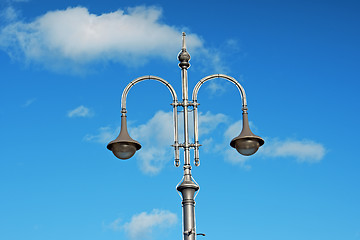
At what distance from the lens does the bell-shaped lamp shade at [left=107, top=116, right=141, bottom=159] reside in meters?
16.3

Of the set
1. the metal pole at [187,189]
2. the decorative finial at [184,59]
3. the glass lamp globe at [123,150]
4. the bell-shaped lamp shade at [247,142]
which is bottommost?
the metal pole at [187,189]

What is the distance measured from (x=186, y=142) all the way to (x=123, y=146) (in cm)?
138

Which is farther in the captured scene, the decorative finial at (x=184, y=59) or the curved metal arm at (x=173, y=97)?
the decorative finial at (x=184, y=59)

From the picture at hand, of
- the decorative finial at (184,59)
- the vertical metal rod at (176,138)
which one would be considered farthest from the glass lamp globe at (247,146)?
the decorative finial at (184,59)

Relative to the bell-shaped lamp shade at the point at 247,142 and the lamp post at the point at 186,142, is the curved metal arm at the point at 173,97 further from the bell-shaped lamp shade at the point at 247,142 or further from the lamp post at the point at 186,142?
the bell-shaped lamp shade at the point at 247,142

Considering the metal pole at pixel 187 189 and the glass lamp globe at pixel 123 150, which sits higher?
the glass lamp globe at pixel 123 150

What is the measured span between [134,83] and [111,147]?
4.83ft

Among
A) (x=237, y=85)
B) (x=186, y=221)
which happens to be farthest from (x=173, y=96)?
(x=186, y=221)

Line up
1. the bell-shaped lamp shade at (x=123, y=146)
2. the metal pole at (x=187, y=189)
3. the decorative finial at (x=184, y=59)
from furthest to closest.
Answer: the decorative finial at (x=184, y=59) < the bell-shaped lamp shade at (x=123, y=146) < the metal pole at (x=187, y=189)

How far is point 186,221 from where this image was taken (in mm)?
15391

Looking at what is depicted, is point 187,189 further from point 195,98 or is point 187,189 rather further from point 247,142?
point 195,98

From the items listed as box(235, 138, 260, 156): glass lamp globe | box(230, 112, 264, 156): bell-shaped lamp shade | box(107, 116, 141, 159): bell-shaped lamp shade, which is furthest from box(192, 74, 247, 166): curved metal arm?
box(107, 116, 141, 159): bell-shaped lamp shade

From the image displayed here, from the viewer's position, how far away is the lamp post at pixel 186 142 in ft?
51.1

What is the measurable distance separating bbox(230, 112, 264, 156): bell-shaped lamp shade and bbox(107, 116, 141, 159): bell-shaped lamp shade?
6.90ft
